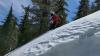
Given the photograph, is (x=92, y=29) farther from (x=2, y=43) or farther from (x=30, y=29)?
(x=2, y=43)

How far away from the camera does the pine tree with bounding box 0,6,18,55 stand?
5426cm

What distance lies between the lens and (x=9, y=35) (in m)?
58.1

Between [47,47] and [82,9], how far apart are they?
155 feet

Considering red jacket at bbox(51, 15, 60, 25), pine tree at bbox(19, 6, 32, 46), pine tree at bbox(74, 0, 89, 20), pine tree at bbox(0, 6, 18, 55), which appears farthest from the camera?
pine tree at bbox(74, 0, 89, 20)

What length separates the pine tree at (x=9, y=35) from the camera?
54256 mm

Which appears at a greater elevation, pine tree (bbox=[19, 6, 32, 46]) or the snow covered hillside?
the snow covered hillside

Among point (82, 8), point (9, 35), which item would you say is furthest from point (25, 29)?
point (82, 8)

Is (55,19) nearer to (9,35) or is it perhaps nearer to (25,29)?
(25,29)

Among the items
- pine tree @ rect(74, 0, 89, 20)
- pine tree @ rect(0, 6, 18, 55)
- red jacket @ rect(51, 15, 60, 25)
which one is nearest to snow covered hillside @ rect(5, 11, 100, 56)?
red jacket @ rect(51, 15, 60, 25)

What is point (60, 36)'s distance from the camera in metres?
15.5

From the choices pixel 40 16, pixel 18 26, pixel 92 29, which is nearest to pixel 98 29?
pixel 92 29

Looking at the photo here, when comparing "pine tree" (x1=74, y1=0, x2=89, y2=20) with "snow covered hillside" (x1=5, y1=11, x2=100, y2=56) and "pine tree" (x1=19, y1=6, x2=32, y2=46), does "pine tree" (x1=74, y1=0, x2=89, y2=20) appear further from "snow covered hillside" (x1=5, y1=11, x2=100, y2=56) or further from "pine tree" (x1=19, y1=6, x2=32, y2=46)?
"snow covered hillside" (x1=5, y1=11, x2=100, y2=56)

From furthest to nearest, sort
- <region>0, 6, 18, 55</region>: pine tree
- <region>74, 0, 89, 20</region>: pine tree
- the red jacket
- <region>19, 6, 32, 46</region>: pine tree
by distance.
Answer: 1. <region>74, 0, 89, 20</region>: pine tree
2. <region>0, 6, 18, 55</region>: pine tree
3. <region>19, 6, 32, 46</region>: pine tree
4. the red jacket

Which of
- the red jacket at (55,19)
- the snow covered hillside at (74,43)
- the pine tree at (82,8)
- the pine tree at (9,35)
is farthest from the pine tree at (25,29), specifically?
the snow covered hillside at (74,43)
